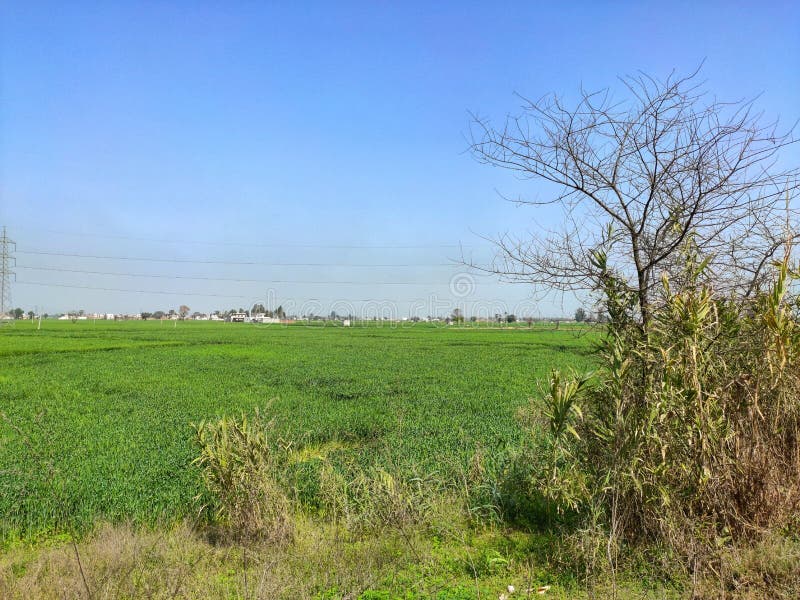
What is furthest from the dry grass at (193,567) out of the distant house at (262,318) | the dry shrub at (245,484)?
the distant house at (262,318)

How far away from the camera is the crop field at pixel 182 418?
656cm

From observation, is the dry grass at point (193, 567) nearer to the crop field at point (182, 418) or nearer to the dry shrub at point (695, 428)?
the crop field at point (182, 418)

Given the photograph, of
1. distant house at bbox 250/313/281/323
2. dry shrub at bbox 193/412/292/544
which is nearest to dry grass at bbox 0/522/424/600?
dry shrub at bbox 193/412/292/544

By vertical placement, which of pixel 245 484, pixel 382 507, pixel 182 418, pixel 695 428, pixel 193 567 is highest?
pixel 695 428

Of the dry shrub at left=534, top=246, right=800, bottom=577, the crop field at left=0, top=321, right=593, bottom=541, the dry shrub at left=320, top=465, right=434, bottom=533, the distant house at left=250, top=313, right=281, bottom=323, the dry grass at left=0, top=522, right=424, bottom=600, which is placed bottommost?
the crop field at left=0, top=321, right=593, bottom=541

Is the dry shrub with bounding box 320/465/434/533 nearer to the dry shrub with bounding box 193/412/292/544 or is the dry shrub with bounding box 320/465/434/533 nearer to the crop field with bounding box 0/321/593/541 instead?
the dry shrub with bounding box 193/412/292/544

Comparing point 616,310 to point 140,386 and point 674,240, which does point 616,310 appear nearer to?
point 674,240

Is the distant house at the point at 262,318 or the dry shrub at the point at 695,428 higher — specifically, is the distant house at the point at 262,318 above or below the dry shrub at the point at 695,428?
above

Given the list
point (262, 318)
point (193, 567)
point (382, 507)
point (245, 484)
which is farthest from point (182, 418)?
point (262, 318)

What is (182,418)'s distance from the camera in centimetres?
1271

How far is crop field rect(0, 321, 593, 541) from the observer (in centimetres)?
656

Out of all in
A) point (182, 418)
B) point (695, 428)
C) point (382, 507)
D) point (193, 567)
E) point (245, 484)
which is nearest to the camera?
point (695, 428)

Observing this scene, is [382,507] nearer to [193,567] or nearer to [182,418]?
[193,567]

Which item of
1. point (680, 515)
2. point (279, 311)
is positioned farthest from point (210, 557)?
point (279, 311)
